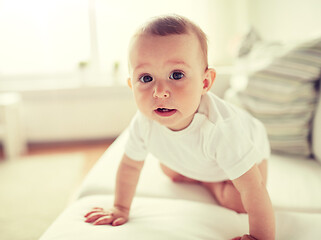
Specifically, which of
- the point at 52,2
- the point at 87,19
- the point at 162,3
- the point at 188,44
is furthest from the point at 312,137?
the point at 52,2

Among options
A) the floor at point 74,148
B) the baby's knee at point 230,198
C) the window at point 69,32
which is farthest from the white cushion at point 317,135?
the window at point 69,32

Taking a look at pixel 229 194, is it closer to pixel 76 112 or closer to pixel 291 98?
pixel 291 98

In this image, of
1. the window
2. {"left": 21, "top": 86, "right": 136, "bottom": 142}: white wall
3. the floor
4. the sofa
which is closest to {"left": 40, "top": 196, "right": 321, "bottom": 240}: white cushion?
the sofa

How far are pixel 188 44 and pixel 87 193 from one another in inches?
23.8

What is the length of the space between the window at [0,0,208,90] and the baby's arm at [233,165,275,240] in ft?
6.94

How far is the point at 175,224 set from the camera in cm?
77

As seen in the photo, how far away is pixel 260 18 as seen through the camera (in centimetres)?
262

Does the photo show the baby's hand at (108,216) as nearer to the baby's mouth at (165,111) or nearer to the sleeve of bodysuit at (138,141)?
the sleeve of bodysuit at (138,141)

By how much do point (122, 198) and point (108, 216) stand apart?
2.8 inches

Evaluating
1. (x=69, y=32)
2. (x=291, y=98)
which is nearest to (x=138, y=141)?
(x=291, y=98)

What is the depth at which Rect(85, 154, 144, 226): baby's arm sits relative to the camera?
822 millimetres

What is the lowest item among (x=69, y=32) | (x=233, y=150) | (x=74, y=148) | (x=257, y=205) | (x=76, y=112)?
(x=74, y=148)

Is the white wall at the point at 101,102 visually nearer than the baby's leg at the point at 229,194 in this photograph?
No

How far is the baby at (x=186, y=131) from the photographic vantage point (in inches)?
28.0
